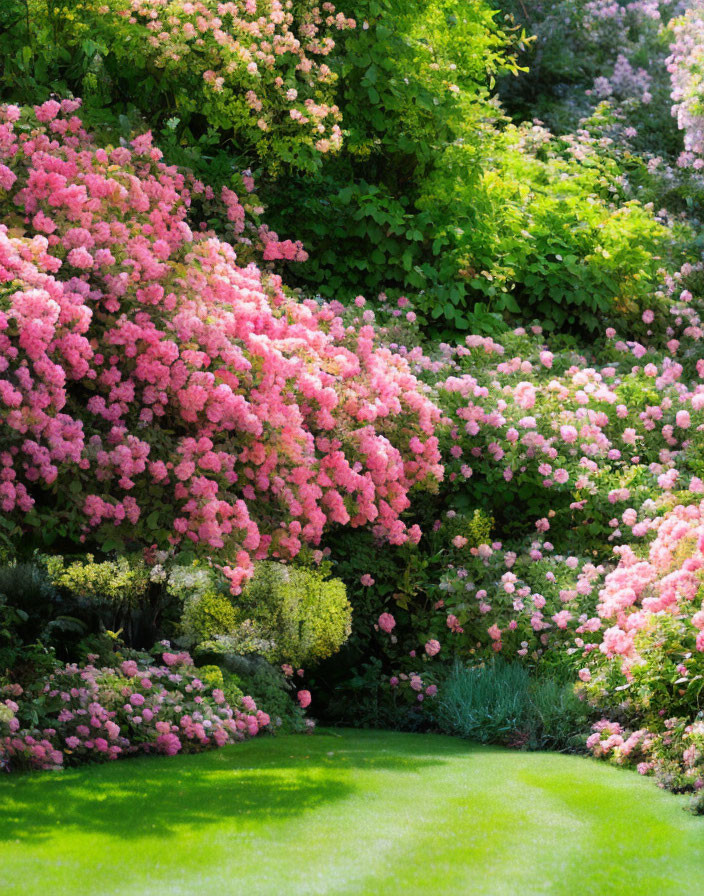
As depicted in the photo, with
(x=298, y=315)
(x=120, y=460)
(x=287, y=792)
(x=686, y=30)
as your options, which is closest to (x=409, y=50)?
(x=686, y=30)

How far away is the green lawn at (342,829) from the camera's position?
184 inches

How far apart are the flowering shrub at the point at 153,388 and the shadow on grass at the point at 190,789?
1170mm

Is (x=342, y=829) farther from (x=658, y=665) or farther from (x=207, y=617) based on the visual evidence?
(x=207, y=617)

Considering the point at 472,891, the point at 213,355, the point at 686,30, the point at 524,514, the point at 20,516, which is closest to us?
the point at 472,891

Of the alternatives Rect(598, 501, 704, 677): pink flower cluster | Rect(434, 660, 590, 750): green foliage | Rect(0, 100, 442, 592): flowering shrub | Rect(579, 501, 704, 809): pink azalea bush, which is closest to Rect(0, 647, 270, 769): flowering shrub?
Rect(0, 100, 442, 592): flowering shrub

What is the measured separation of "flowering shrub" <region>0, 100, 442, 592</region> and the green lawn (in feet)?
4.52

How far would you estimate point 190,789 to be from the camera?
6082 millimetres

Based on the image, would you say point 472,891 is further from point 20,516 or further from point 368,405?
point 368,405

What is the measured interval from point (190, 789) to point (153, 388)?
2.33 meters

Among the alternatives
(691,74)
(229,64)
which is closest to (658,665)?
(229,64)

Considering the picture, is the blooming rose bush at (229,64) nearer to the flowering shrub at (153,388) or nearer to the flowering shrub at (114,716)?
the flowering shrub at (153,388)

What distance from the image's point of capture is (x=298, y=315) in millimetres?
9000

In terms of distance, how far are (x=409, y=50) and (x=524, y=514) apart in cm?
508

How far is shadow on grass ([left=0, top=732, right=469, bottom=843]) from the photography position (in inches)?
212
